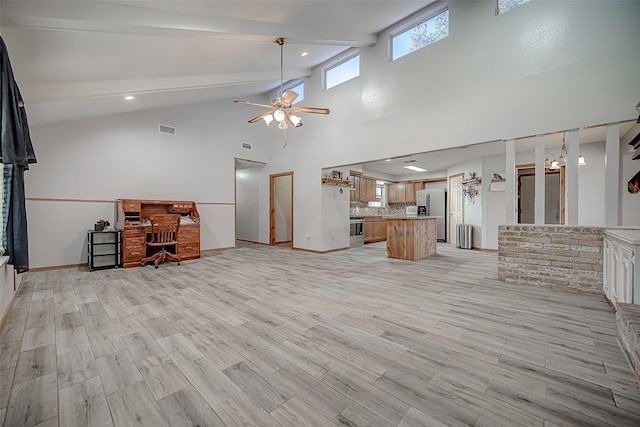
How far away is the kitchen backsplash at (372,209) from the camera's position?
8.60 m

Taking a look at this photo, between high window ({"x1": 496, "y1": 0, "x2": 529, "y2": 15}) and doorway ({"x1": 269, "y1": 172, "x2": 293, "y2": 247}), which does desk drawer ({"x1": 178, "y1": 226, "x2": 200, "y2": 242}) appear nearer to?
doorway ({"x1": 269, "y1": 172, "x2": 293, "y2": 247})

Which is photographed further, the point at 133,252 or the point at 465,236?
the point at 465,236

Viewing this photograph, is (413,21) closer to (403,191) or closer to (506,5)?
(506,5)

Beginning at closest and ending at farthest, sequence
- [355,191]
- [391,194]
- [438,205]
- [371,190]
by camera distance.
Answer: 1. [355,191]
2. [438,205]
3. [371,190]
4. [391,194]

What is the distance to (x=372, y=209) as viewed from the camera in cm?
939

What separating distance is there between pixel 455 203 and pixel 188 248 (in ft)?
25.9

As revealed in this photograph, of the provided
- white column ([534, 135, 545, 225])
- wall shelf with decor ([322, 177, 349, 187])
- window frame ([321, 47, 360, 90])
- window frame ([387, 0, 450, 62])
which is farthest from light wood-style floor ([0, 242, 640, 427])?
window frame ([321, 47, 360, 90])

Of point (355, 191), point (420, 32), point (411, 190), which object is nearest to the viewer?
point (420, 32)

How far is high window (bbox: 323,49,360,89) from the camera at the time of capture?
5.80m

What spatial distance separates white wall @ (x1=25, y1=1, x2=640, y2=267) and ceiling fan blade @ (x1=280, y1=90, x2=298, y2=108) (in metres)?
2.03

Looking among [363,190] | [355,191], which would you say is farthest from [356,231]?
[363,190]

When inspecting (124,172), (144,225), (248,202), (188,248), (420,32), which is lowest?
(188,248)

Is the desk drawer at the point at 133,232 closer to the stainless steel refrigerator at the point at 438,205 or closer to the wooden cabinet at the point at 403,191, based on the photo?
the stainless steel refrigerator at the point at 438,205

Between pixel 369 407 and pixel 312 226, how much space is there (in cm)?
539
